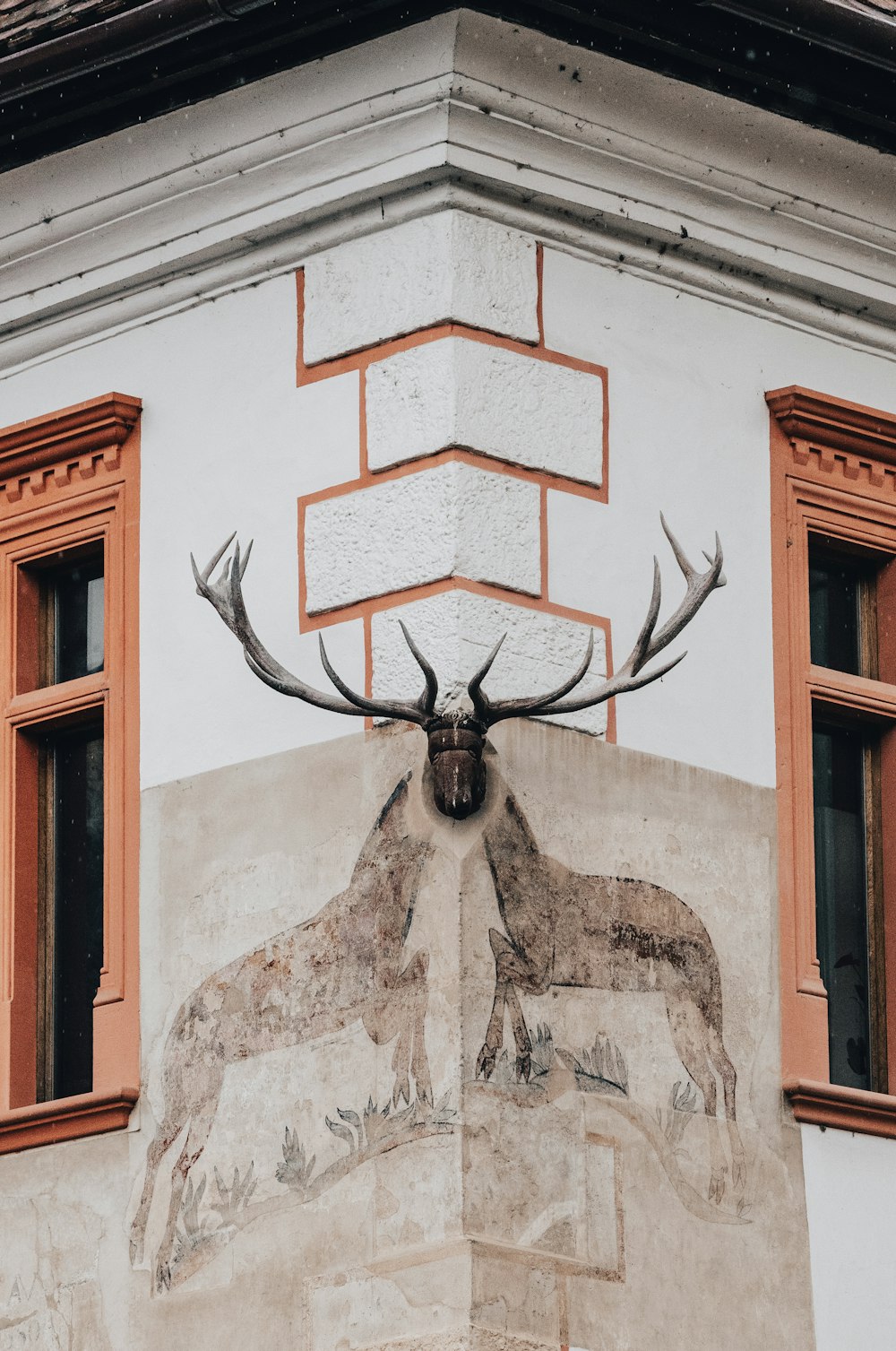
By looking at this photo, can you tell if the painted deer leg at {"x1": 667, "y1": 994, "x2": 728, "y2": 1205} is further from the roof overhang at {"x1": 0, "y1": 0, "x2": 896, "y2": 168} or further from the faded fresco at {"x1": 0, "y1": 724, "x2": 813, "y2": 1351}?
the roof overhang at {"x1": 0, "y1": 0, "x2": 896, "y2": 168}

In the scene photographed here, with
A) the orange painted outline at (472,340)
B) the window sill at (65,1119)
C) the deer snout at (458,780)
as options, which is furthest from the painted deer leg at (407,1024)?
the orange painted outline at (472,340)

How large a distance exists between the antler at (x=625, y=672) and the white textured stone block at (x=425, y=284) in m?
1.04

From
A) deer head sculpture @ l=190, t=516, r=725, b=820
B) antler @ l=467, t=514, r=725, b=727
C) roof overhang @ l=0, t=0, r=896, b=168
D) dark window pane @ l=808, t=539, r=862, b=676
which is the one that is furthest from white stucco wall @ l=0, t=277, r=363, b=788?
dark window pane @ l=808, t=539, r=862, b=676

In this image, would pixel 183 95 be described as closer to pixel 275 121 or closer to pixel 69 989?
pixel 275 121

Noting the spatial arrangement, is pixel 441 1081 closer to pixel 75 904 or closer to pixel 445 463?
pixel 445 463

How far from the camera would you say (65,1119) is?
11805 mm

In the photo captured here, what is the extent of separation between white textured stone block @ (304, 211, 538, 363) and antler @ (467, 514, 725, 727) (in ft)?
3.42

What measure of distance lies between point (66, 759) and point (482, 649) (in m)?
2.01

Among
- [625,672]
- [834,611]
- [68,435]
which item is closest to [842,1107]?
[625,672]

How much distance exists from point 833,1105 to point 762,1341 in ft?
2.68

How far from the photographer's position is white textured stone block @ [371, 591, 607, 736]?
1114 centimetres

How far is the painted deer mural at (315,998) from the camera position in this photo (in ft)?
36.1

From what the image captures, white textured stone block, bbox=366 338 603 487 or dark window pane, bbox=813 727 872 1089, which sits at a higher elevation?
white textured stone block, bbox=366 338 603 487

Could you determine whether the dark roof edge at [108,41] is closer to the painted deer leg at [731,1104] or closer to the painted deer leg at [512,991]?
the painted deer leg at [512,991]
